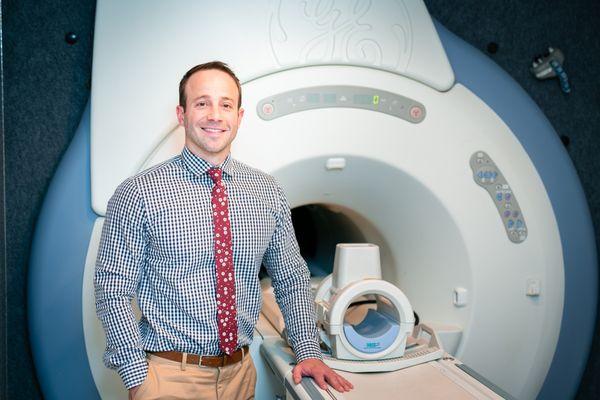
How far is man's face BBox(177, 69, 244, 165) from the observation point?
4.47 feet

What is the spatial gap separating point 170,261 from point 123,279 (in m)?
0.11

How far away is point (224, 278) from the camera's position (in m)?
1.38

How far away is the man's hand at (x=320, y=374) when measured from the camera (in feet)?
4.58

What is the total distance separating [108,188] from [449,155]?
0.99 m

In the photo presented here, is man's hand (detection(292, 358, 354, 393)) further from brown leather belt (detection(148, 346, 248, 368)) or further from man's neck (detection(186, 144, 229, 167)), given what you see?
man's neck (detection(186, 144, 229, 167))

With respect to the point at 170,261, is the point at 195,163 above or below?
above

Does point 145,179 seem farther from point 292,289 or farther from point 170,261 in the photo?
point 292,289

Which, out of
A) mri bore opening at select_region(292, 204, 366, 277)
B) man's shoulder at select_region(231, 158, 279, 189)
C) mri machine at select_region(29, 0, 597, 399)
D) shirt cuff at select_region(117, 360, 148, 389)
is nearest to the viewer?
shirt cuff at select_region(117, 360, 148, 389)

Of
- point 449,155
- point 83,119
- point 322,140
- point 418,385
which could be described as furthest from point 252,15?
point 418,385

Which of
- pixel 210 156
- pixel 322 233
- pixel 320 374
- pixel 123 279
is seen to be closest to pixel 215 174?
pixel 210 156

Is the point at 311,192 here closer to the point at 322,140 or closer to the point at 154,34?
the point at 322,140

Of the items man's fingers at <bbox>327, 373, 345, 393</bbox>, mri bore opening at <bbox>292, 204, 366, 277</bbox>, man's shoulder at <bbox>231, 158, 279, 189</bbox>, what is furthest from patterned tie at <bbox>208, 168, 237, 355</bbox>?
mri bore opening at <bbox>292, 204, 366, 277</bbox>

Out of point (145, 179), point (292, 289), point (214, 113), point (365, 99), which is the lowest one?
point (292, 289)

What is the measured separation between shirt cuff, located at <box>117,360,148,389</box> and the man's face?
47cm
